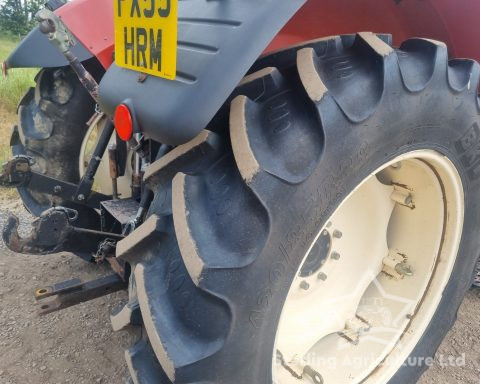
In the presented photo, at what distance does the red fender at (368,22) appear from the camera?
54.1 inches

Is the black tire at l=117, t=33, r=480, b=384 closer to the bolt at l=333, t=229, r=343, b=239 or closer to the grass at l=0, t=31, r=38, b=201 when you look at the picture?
the bolt at l=333, t=229, r=343, b=239

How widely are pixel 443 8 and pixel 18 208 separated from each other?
2847 mm

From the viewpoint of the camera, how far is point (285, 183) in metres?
0.91

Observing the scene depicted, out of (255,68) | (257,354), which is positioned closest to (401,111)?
(255,68)

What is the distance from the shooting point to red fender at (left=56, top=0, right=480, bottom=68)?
138 centimetres

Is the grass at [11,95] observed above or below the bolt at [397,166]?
below

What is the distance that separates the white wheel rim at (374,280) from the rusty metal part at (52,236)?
725mm

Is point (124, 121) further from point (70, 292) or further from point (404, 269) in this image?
point (404, 269)

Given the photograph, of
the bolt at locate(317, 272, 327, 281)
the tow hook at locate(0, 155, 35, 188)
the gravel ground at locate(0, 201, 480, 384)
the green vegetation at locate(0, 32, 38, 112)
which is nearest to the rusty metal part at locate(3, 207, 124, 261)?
the tow hook at locate(0, 155, 35, 188)

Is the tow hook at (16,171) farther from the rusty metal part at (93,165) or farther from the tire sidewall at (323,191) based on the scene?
the tire sidewall at (323,191)

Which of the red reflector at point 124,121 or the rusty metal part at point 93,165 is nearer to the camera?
the red reflector at point 124,121

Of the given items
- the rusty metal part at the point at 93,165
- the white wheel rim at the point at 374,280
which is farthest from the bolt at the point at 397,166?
the rusty metal part at the point at 93,165

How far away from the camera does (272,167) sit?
35.6 inches

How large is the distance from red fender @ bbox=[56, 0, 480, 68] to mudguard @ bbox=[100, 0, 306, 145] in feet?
1.30
